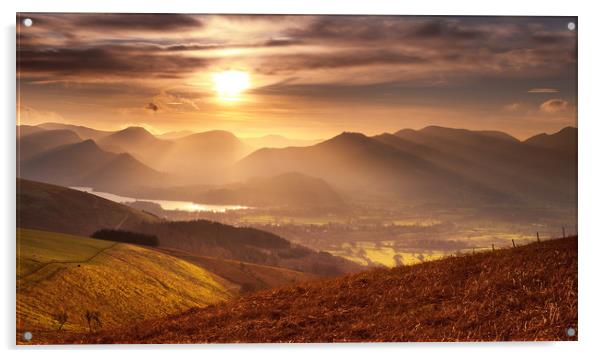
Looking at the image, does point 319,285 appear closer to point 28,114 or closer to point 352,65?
point 352,65

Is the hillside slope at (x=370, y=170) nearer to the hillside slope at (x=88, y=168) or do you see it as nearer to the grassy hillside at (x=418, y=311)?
the grassy hillside at (x=418, y=311)

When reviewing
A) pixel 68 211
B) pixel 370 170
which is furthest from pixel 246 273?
pixel 68 211

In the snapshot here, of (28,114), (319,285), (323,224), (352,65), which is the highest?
(352,65)

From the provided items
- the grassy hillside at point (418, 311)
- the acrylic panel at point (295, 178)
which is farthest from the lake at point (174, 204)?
the grassy hillside at point (418, 311)

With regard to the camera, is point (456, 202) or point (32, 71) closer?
point (32, 71)

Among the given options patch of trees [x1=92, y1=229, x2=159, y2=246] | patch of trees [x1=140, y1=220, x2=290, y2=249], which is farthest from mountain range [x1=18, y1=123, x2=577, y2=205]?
patch of trees [x1=92, y1=229, x2=159, y2=246]

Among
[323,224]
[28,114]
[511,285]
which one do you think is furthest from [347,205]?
[28,114]

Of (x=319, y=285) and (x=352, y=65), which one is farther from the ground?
(x=352, y=65)
